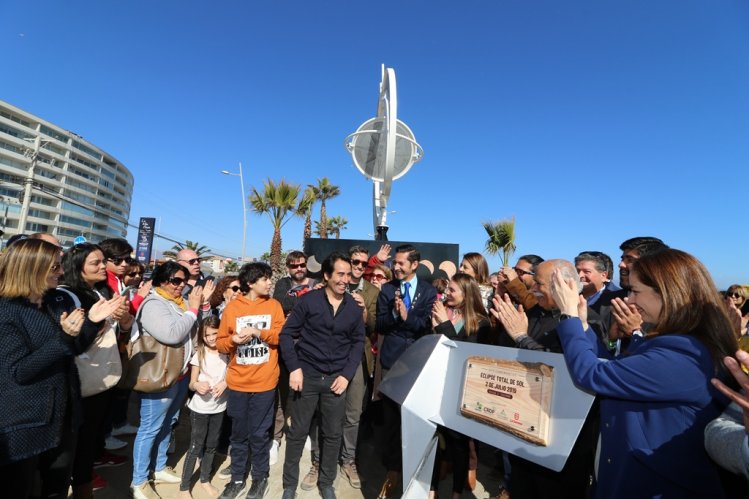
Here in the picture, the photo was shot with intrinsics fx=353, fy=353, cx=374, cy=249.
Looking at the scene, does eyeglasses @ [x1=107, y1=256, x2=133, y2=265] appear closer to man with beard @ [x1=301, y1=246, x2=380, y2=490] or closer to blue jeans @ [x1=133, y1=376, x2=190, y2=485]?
blue jeans @ [x1=133, y1=376, x2=190, y2=485]

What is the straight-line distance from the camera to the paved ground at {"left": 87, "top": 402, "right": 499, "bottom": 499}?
3.21 m

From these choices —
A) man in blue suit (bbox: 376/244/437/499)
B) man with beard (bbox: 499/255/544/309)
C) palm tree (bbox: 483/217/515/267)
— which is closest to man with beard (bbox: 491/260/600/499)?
man with beard (bbox: 499/255/544/309)

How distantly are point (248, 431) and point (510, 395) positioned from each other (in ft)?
8.08

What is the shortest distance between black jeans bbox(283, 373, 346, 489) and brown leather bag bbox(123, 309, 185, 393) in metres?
1.07

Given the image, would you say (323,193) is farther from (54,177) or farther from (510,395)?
(54,177)

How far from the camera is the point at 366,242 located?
6.94 metres

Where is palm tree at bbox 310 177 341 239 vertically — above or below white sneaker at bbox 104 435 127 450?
above

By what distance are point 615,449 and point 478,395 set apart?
0.65m

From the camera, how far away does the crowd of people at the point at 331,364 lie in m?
1.43

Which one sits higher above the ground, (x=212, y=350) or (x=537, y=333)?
(x=537, y=333)

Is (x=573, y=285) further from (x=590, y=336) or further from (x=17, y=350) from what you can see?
(x=17, y=350)

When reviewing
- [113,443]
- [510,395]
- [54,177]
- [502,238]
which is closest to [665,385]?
[510,395]

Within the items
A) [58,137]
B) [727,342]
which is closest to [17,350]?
[727,342]

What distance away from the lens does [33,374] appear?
1.93 meters
